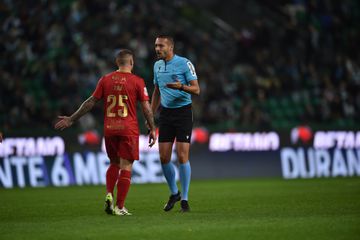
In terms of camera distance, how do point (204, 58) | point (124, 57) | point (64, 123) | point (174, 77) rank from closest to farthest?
point (124, 57) → point (64, 123) → point (174, 77) → point (204, 58)

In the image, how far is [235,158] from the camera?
22.8m

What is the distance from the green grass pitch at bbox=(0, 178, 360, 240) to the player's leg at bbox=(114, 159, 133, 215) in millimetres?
236

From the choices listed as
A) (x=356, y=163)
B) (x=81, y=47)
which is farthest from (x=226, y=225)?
(x=81, y=47)

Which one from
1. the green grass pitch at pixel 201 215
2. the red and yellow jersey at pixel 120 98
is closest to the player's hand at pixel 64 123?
the red and yellow jersey at pixel 120 98

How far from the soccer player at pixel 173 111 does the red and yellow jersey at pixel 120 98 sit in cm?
73

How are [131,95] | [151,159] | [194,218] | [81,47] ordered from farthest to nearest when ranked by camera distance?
1. [81,47]
2. [151,159]
3. [131,95]
4. [194,218]

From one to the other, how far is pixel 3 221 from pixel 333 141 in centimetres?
1374

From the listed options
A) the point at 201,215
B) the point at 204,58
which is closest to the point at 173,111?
the point at 201,215

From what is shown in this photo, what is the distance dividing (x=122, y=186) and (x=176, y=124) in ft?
4.73

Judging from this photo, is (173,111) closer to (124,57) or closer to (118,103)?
(118,103)

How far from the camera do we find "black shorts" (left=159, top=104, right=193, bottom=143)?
40.1 ft

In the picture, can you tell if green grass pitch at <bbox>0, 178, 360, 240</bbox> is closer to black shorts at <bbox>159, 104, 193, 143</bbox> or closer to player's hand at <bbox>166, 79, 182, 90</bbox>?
black shorts at <bbox>159, 104, 193, 143</bbox>

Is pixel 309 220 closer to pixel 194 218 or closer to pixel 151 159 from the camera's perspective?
pixel 194 218

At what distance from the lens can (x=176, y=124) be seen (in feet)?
40.2
